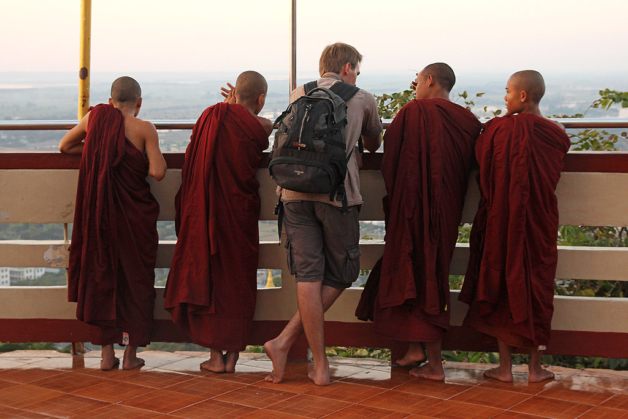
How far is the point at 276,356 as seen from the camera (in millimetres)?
3248

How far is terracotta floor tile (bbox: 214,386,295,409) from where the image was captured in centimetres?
299

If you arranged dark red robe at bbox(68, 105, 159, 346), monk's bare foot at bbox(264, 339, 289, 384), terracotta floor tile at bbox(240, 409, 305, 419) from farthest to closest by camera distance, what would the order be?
dark red robe at bbox(68, 105, 159, 346), monk's bare foot at bbox(264, 339, 289, 384), terracotta floor tile at bbox(240, 409, 305, 419)

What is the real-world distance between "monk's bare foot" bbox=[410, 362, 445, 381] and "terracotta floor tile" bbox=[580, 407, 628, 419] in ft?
2.27

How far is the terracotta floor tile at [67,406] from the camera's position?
2857 millimetres

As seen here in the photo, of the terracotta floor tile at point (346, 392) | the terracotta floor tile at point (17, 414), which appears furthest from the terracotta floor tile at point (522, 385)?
the terracotta floor tile at point (17, 414)

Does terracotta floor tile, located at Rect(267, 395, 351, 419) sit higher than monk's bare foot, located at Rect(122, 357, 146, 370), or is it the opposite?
monk's bare foot, located at Rect(122, 357, 146, 370)

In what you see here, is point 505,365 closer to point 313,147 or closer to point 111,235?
point 313,147

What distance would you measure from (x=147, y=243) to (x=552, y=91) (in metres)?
2.18

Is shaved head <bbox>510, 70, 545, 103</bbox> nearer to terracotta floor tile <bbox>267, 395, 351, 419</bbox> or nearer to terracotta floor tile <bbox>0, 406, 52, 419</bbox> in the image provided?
terracotta floor tile <bbox>267, 395, 351, 419</bbox>

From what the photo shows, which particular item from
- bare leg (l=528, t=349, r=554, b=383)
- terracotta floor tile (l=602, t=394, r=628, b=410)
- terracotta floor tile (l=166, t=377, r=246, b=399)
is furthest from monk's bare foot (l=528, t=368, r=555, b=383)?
terracotta floor tile (l=166, t=377, r=246, b=399)

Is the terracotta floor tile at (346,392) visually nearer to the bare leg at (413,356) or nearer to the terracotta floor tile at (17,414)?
the bare leg at (413,356)

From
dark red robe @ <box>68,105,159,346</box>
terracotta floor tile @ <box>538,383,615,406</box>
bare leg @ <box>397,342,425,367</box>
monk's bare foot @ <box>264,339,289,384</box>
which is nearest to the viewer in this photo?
terracotta floor tile @ <box>538,383,615,406</box>

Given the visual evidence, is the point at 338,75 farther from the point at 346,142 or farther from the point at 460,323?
the point at 460,323

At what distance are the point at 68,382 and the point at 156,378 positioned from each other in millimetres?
411
